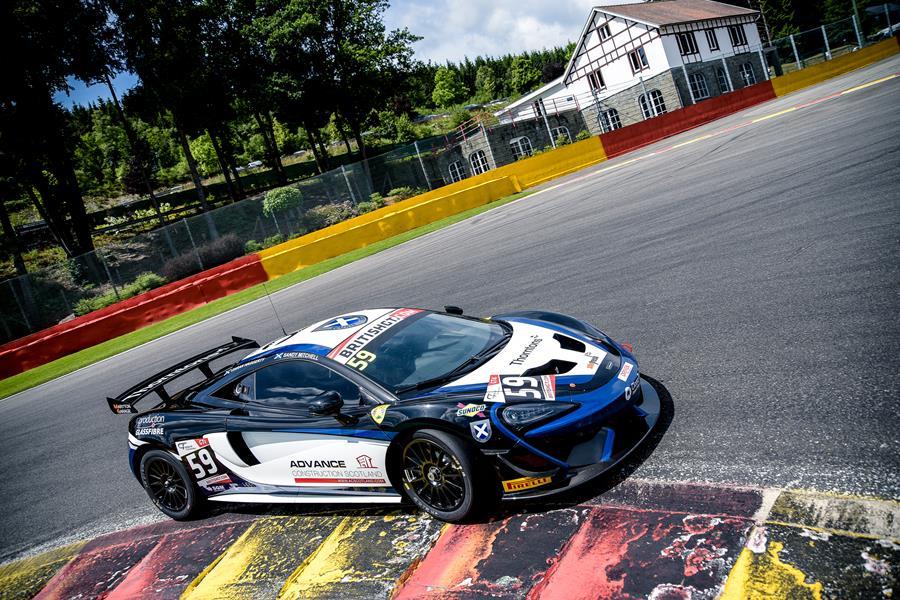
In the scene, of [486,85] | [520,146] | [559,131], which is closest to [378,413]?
[520,146]

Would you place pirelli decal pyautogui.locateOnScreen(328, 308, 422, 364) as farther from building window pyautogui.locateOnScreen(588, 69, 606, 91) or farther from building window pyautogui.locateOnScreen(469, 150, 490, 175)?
building window pyautogui.locateOnScreen(588, 69, 606, 91)

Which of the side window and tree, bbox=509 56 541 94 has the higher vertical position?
tree, bbox=509 56 541 94

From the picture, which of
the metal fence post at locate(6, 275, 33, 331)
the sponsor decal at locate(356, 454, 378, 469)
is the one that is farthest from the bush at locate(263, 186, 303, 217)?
the sponsor decal at locate(356, 454, 378, 469)

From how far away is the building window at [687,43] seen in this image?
1684 inches

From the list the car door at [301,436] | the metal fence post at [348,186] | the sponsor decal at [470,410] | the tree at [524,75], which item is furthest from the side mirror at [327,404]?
the tree at [524,75]

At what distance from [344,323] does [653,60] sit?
145ft

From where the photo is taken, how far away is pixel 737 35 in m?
48.4

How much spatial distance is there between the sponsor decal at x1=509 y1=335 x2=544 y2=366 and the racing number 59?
106 inches

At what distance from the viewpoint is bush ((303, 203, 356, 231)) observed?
91.2ft

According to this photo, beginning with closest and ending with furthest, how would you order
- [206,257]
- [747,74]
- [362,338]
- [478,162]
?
1. [362,338]
2. [206,257]
3. [478,162]
4. [747,74]

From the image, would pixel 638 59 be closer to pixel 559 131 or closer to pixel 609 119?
pixel 609 119

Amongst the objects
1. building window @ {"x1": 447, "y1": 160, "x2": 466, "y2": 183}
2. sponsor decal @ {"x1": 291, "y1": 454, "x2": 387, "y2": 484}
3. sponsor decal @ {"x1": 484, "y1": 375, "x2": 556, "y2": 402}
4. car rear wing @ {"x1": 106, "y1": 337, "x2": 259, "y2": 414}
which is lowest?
sponsor decal @ {"x1": 291, "y1": 454, "x2": 387, "y2": 484}

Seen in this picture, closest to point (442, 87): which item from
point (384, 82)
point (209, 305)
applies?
point (384, 82)

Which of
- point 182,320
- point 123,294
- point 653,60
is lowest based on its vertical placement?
point 182,320
